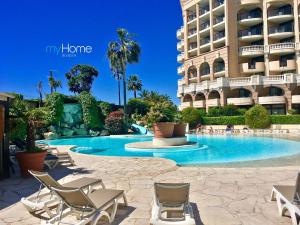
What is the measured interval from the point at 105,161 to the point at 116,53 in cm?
3196

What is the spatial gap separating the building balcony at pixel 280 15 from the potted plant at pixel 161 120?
33545mm

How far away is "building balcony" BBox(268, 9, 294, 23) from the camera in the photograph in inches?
1748

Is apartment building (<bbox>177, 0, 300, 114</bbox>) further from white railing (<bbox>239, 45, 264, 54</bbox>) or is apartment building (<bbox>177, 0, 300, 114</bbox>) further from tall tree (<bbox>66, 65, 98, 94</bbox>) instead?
tall tree (<bbox>66, 65, 98, 94</bbox>)

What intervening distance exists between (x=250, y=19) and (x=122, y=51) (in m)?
22.4

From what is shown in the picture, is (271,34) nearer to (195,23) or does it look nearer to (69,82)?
(195,23)

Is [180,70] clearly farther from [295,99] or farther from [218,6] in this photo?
[295,99]

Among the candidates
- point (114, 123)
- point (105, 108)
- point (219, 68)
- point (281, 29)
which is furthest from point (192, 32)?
point (114, 123)

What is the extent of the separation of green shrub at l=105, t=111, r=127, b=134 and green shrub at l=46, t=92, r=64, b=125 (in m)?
6.22

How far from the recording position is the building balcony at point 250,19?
46531 millimetres

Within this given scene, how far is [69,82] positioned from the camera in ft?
237

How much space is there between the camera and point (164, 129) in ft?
67.7

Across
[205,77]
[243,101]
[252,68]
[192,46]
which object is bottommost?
[243,101]

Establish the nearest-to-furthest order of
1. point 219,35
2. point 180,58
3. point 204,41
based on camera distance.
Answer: point 219,35
point 204,41
point 180,58

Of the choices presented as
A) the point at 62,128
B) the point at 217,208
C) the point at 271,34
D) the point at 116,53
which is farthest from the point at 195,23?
the point at 217,208
